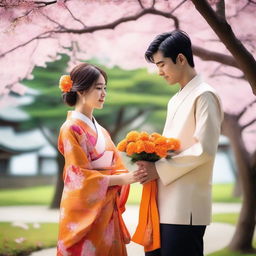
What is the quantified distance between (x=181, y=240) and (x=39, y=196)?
942 cm

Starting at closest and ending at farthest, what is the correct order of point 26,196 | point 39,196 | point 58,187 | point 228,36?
point 228,36
point 58,187
point 26,196
point 39,196

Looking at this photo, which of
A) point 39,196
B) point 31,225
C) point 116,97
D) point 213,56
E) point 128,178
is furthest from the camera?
point 39,196

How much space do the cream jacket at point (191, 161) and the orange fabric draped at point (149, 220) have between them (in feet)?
0.10

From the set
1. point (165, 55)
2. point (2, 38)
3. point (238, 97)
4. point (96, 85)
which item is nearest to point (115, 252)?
point (96, 85)

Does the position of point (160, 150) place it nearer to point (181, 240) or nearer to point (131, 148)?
point (131, 148)

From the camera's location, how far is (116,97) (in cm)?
881

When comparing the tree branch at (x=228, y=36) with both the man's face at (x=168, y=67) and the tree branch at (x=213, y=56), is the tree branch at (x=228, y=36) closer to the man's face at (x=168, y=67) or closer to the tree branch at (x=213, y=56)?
the tree branch at (x=213, y=56)

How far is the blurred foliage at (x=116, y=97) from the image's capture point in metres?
8.79

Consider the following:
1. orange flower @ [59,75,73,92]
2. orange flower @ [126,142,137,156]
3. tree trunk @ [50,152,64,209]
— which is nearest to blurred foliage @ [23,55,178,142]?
tree trunk @ [50,152,64,209]

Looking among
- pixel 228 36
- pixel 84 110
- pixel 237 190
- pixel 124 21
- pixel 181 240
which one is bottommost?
pixel 181 240

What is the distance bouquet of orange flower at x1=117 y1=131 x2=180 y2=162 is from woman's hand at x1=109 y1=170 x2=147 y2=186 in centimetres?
8

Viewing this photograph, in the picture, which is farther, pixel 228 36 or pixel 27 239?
pixel 27 239

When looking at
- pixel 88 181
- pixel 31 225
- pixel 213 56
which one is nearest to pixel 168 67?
pixel 88 181

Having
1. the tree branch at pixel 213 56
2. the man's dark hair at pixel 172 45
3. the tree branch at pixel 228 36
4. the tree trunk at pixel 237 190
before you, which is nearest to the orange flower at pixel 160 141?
the man's dark hair at pixel 172 45
